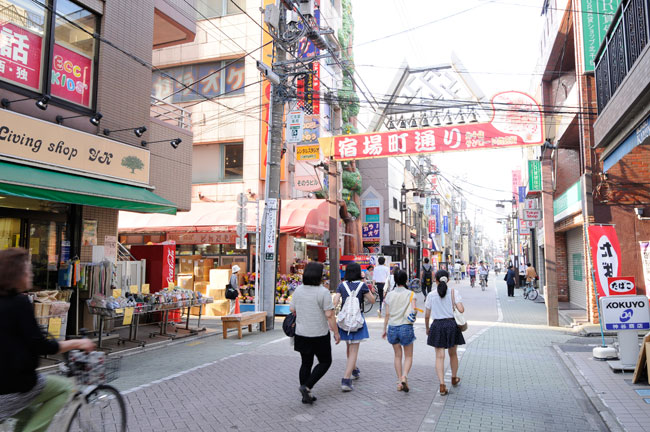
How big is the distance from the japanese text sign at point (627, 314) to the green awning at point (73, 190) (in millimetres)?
9539

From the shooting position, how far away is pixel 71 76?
1034cm

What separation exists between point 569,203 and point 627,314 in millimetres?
8340

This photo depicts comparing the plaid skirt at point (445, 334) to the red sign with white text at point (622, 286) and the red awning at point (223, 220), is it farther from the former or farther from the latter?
the red awning at point (223, 220)

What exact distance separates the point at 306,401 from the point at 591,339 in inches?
355

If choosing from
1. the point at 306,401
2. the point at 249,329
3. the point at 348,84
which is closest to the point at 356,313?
the point at 306,401

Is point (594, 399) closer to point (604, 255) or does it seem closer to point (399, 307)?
point (399, 307)

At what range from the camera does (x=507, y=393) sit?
692 centimetres

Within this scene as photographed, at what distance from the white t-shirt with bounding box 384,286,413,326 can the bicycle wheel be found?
12.9ft

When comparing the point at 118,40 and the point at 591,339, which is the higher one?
the point at 118,40

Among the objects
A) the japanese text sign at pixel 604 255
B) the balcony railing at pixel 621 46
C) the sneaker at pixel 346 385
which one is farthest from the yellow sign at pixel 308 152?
the sneaker at pixel 346 385

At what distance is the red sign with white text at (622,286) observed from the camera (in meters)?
9.24

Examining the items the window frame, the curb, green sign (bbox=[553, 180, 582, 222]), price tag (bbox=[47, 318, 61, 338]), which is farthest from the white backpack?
green sign (bbox=[553, 180, 582, 222])

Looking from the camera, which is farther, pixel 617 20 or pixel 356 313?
pixel 617 20

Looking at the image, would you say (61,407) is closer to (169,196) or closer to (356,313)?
(356,313)
